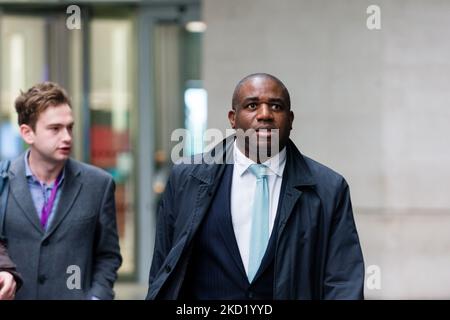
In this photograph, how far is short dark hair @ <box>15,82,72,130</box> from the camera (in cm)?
512

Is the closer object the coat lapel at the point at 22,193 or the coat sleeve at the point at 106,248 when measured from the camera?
the coat lapel at the point at 22,193

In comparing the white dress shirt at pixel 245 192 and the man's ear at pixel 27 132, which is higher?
the man's ear at pixel 27 132

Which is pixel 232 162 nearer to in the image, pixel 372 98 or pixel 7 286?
pixel 7 286

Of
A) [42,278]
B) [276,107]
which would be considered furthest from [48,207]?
[276,107]

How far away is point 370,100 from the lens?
8.88 metres

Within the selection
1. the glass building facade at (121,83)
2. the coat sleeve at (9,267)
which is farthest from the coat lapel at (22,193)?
the glass building facade at (121,83)

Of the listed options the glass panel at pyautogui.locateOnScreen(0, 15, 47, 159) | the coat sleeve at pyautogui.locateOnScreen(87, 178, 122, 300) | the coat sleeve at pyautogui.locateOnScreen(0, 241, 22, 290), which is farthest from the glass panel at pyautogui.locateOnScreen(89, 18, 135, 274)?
the coat sleeve at pyautogui.locateOnScreen(0, 241, 22, 290)

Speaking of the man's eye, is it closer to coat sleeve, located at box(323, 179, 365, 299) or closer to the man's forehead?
the man's forehead

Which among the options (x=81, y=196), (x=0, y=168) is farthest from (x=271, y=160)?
(x=0, y=168)

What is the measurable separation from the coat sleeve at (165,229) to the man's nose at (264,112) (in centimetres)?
57

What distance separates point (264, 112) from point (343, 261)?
710 mm

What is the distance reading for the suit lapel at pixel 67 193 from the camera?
5121 millimetres

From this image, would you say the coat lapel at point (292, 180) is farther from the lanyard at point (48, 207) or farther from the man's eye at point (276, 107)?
the lanyard at point (48, 207)

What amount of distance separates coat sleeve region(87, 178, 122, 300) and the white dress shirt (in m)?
1.43
